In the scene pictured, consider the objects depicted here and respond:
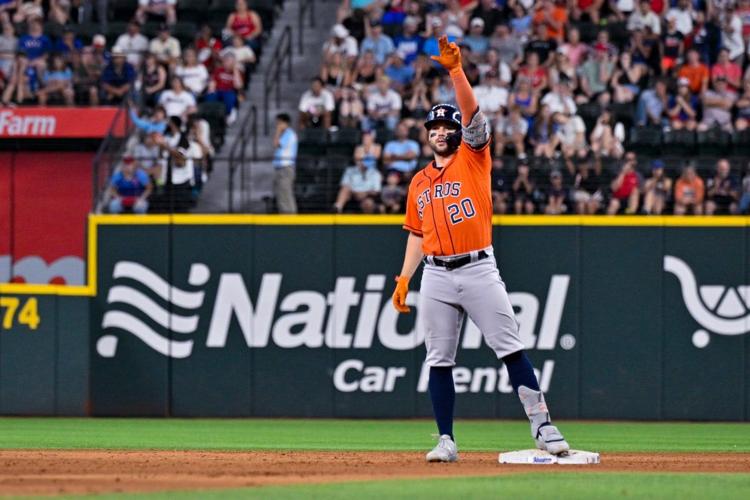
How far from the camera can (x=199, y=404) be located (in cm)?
1727

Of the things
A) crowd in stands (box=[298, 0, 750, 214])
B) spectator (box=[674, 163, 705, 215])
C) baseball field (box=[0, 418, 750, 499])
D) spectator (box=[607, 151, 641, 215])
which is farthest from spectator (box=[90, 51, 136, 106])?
spectator (box=[674, 163, 705, 215])

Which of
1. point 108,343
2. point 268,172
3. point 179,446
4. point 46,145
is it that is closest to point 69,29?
point 46,145

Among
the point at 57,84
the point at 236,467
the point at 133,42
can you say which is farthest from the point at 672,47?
the point at 236,467

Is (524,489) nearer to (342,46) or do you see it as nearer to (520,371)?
(520,371)

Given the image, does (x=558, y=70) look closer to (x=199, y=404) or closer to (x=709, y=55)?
(x=709, y=55)

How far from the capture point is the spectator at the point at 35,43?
21578 mm

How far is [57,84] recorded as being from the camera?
2117 centimetres

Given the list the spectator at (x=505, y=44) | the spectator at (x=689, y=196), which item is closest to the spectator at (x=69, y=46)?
the spectator at (x=505, y=44)

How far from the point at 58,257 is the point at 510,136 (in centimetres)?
726

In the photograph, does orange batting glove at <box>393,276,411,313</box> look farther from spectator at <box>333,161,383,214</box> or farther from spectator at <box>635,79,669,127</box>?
spectator at <box>635,79,669,127</box>

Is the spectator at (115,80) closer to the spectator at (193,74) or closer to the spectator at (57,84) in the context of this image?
the spectator at (57,84)

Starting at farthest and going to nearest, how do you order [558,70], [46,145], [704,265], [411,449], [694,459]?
[46,145]
[558,70]
[704,265]
[411,449]
[694,459]

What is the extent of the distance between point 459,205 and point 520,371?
45.6 inches

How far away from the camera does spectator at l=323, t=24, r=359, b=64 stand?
2101 cm
